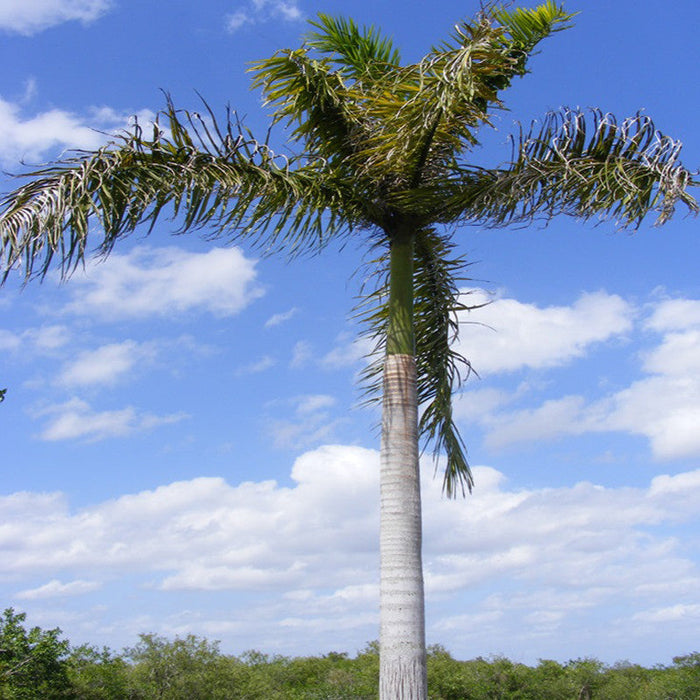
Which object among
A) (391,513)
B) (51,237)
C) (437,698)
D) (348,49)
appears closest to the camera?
(51,237)

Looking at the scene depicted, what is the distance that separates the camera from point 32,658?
21.2 metres

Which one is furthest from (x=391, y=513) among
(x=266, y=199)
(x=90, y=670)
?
(x=90, y=670)

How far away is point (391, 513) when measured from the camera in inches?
306

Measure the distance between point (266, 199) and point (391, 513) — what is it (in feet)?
10.9

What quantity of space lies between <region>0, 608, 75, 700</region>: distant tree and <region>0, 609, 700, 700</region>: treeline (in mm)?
26

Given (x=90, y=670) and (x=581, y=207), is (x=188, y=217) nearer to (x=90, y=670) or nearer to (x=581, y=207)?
(x=581, y=207)

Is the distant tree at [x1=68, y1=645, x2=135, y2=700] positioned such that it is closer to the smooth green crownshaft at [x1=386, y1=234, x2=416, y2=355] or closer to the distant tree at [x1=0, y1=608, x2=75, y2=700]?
the distant tree at [x1=0, y1=608, x2=75, y2=700]

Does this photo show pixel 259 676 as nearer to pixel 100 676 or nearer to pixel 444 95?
pixel 100 676

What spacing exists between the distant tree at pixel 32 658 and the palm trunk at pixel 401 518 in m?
16.7

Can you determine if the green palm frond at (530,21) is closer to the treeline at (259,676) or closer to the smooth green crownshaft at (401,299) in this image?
the smooth green crownshaft at (401,299)

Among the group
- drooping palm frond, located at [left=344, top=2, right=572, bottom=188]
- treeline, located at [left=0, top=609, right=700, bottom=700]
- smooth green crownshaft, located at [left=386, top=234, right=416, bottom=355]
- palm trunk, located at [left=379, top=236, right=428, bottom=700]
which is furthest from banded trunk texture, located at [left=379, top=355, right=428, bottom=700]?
treeline, located at [left=0, top=609, right=700, bottom=700]

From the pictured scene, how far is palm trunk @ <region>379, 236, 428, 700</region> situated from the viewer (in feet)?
24.1

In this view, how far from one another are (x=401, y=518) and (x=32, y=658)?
1722cm

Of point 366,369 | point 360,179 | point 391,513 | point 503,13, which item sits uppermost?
point 503,13
